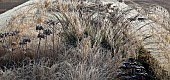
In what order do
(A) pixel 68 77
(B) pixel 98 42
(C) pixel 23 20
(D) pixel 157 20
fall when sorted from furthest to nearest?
(C) pixel 23 20
(D) pixel 157 20
(B) pixel 98 42
(A) pixel 68 77

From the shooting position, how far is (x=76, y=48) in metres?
5.14

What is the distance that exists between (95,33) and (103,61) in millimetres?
861

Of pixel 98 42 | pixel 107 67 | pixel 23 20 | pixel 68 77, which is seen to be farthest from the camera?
pixel 23 20

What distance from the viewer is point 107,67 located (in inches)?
186

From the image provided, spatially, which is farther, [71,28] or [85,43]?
[71,28]

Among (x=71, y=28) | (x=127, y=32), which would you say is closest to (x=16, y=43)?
(x=71, y=28)

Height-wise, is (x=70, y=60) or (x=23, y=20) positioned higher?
(x=23, y=20)

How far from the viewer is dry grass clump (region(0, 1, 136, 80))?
442cm

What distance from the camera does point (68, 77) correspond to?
429 cm

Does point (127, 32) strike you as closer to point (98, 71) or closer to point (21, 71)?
point (98, 71)

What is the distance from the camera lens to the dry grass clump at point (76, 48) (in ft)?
14.5

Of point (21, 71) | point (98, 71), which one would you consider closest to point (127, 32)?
point (98, 71)

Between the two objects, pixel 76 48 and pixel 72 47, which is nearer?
pixel 76 48

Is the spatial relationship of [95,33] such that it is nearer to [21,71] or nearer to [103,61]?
[103,61]
